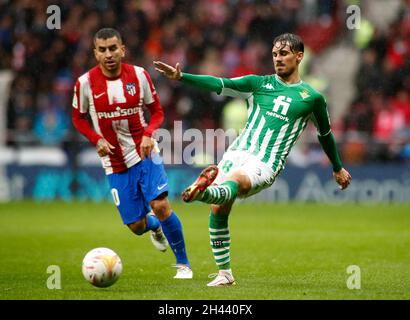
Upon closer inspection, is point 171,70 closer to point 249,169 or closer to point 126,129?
point 249,169

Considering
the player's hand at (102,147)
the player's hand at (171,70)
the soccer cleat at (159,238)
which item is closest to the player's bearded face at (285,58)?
the player's hand at (171,70)

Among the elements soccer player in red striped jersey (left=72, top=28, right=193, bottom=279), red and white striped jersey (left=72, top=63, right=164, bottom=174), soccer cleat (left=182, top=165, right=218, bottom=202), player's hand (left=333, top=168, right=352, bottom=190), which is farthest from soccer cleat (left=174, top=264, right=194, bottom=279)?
soccer cleat (left=182, top=165, right=218, bottom=202)

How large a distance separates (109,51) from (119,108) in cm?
58

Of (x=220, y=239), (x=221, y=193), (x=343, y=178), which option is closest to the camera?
(x=221, y=193)

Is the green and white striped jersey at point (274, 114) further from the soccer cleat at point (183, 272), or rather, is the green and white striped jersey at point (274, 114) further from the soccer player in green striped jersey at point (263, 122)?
the soccer cleat at point (183, 272)

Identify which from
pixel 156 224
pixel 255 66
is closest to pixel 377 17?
pixel 255 66

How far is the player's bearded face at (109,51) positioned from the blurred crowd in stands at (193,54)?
9708mm

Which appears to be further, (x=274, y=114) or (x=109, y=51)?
(x=109, y=51)

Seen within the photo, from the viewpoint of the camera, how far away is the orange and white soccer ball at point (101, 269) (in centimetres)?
809

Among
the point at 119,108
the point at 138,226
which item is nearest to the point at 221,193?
the point at 119,108

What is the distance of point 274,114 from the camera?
28.6 feet

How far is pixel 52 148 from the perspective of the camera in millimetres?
19031

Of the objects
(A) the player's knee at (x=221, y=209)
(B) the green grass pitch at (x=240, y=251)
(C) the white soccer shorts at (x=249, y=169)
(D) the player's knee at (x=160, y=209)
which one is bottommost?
(B) the green grass pitch at (x=240, y=251)

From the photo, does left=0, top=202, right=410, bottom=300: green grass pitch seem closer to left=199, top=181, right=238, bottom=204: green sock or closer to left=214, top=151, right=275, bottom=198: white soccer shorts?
left=199, top=181, right=238, bottom=204: green sock
